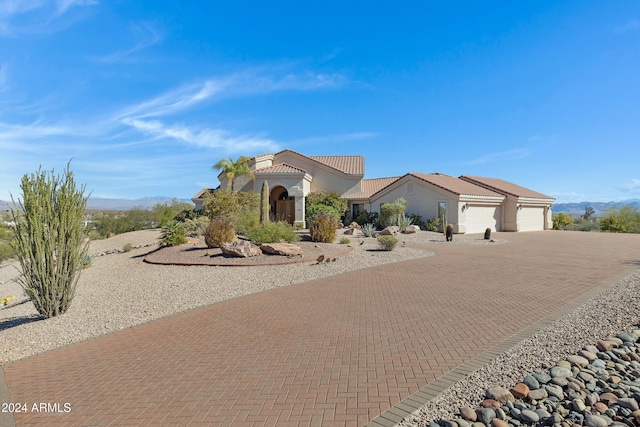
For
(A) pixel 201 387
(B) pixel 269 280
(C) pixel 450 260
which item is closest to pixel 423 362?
(A) pixel 201 387

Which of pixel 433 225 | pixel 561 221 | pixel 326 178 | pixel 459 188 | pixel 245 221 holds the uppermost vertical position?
pixel 326 178

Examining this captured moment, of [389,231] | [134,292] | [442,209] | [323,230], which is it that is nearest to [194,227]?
[323,230]

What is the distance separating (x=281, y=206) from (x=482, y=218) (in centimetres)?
1814

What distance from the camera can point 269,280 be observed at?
11.6 meters

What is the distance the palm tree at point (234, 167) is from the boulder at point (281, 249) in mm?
18156

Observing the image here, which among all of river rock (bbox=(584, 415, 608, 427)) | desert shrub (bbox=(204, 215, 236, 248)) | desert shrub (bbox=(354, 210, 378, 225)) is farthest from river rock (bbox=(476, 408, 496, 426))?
desert shrub (bbox=(354, 210, 378, 225))

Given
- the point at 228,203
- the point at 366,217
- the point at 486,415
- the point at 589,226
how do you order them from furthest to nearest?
1. the point at 589,226
2. the point at 366,217
3. the point at 228,203
4. the point at 486,415

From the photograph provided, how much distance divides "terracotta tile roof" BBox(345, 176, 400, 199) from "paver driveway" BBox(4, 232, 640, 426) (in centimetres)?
2472

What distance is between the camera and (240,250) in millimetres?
14961

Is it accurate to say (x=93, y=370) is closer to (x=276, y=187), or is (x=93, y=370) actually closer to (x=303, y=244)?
(x=303, y=244)

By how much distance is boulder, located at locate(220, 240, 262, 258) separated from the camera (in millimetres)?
14922

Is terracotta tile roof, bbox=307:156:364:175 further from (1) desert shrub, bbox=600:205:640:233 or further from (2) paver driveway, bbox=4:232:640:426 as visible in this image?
(2) paver driveway, bbox=4:232:640:426

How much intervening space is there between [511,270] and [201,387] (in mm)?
11665

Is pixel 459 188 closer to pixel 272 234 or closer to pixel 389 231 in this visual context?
pixel 389 231
